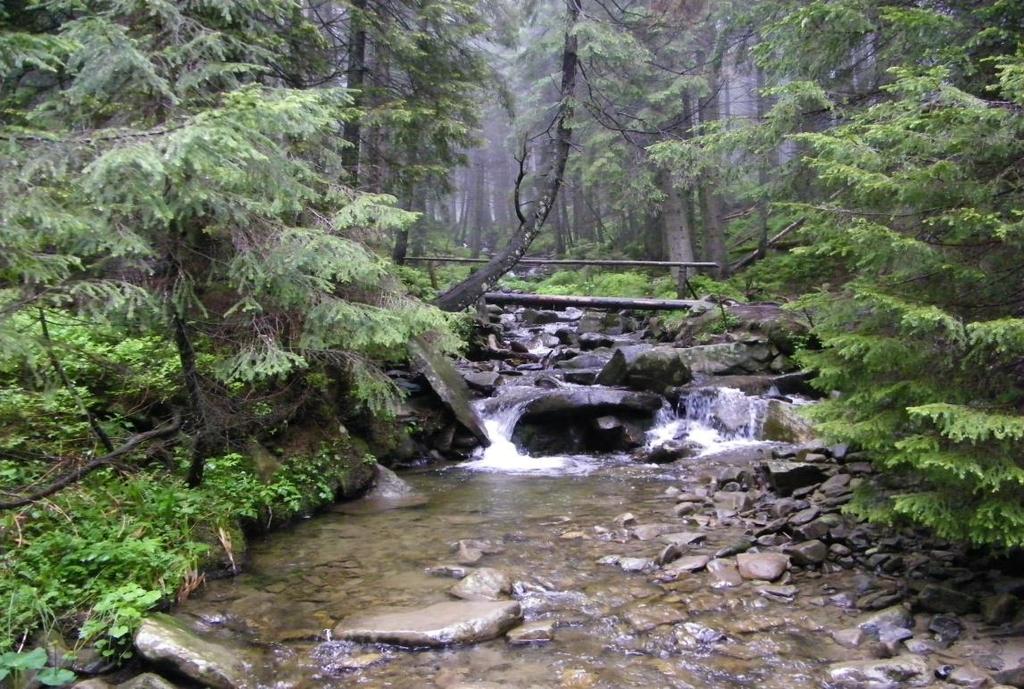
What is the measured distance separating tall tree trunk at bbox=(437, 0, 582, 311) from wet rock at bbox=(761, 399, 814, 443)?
18.2 ft

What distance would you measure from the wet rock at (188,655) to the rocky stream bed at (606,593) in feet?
0.04

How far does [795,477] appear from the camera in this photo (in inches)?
303

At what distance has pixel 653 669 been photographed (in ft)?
14.7

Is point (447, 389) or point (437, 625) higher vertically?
point (447, 389)

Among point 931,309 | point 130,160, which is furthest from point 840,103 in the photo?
point 130,160

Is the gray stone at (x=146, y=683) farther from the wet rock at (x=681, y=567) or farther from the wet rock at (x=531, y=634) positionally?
the wet rock at (x=681, y=567)

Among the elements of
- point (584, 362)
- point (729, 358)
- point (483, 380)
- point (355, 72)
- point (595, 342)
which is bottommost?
point (483, 380)

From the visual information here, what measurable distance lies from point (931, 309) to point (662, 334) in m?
13.5

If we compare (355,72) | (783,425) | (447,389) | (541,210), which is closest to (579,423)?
(447,389)

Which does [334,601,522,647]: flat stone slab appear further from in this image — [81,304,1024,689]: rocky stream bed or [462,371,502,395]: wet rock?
[462,371,502,395]: wet rock

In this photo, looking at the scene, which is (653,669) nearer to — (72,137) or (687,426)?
(72,137)

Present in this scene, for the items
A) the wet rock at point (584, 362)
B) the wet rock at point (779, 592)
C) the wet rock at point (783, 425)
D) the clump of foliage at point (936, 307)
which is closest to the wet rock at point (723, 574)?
the wet rock at point (779, 592)

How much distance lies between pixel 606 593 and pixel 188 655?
10.2ft

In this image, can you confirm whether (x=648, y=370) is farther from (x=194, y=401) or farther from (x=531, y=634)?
(x=194, y=401)
